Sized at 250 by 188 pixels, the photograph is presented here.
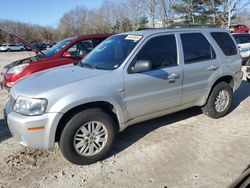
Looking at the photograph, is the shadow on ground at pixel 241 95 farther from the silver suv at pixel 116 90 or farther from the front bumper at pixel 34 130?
the front bumper at pixel 34 130

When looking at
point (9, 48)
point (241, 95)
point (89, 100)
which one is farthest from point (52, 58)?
point (9, 48)

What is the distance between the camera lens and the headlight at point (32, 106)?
3543mm

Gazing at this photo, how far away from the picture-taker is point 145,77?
14.0ft

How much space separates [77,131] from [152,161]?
1148 mm

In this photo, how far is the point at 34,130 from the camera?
11.6 ft

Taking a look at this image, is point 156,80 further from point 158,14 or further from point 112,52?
point 158,14

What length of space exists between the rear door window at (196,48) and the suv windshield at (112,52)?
0.93 metres

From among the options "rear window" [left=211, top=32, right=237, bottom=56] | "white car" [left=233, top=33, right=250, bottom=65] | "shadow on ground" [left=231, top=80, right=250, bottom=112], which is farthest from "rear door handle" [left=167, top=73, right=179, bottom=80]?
"white car" [left=233, top=33, right=250, bottom=65]

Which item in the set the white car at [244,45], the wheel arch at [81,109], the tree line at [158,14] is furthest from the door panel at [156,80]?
the tree line at [158,14]

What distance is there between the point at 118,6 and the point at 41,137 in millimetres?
42517

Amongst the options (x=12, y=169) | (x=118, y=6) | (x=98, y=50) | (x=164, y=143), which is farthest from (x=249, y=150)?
(x=118, y=6)

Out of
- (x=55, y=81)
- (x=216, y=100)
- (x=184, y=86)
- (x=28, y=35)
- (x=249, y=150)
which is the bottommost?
(x=249, y=150)

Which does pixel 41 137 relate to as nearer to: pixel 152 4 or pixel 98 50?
pixel 98 50

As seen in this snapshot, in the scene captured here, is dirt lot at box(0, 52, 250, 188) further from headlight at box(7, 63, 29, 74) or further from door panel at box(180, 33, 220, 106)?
headlight at box(7, 63, 29, 74)
